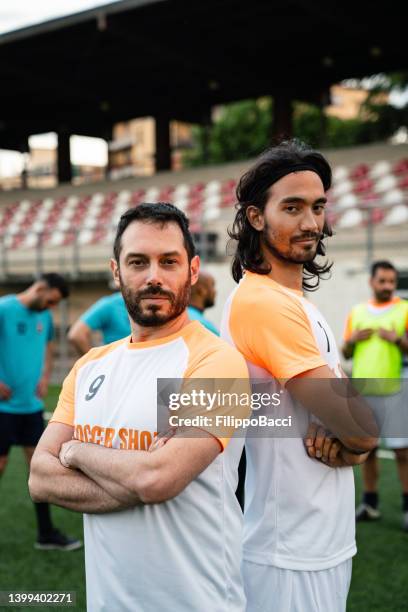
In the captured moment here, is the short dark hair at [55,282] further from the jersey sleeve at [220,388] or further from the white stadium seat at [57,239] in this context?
the white stadium seat at [57,239]

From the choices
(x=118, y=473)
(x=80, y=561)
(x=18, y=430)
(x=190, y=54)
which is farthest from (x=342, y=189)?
(x=118, y=473)

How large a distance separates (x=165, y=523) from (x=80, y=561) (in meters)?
3.09

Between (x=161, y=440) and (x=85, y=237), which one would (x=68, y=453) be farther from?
(x=85, y=237)

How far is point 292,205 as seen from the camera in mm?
2059

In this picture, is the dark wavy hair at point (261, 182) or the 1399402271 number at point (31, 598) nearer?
the dark wavy hair at point (261, 182)

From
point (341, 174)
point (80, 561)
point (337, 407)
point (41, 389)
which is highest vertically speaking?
point (341, 174)

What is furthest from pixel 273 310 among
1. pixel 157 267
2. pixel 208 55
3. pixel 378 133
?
pixel 378 133

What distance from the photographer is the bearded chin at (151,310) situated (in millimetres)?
1877

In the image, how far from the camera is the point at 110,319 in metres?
5.52

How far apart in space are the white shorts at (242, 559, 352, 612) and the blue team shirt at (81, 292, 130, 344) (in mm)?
3578

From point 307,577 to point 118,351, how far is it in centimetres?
78

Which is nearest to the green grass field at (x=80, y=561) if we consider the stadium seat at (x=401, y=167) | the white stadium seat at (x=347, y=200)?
the white stadium seat at (x=347, y=200)

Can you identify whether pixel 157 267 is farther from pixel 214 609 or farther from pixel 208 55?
pixel 208 55

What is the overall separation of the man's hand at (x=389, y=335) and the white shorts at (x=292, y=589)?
341 centimetres
